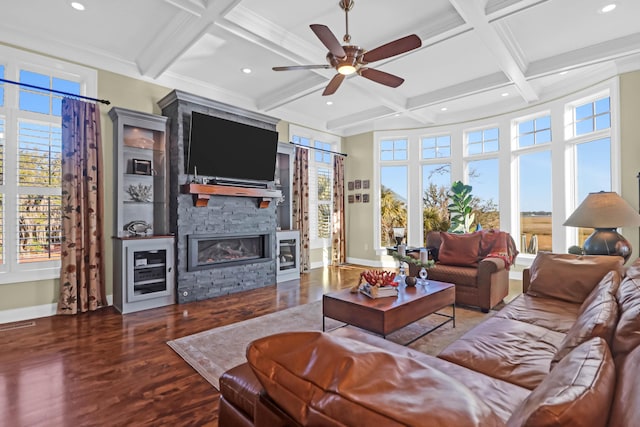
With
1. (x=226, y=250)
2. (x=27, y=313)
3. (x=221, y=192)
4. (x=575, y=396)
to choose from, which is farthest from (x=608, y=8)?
(x=27, y=313)

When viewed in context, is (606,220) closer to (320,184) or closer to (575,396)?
(575,396)

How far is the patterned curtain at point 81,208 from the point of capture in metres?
3.77

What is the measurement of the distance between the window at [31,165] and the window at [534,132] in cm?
667

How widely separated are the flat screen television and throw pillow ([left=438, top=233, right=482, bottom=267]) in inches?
114

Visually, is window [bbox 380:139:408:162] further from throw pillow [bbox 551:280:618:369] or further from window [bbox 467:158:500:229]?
throw pillow [bbox 551:280:618:369]

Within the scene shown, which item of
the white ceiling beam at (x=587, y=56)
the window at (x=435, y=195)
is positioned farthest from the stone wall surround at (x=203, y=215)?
the white ceiling beam at (x=587, y=56)

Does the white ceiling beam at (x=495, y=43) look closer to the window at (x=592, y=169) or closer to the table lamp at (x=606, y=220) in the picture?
the window at (x=592, y=169)

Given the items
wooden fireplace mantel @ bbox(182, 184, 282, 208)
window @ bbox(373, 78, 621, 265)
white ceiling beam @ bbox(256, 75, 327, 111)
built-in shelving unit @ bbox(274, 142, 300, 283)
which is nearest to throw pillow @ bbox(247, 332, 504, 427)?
wooden fireplace mantel @ bbox(182, 184, 282, 208)

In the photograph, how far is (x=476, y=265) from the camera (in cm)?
429

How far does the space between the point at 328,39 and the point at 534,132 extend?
4597 mm

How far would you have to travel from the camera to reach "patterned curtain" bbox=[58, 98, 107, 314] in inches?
148

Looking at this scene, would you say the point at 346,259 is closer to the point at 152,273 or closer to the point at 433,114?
the point at 433,114

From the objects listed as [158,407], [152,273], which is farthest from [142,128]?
[158,407]

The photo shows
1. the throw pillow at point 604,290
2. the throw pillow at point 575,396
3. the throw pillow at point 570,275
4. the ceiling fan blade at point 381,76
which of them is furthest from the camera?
the ceiling fan blade at point 381,76
